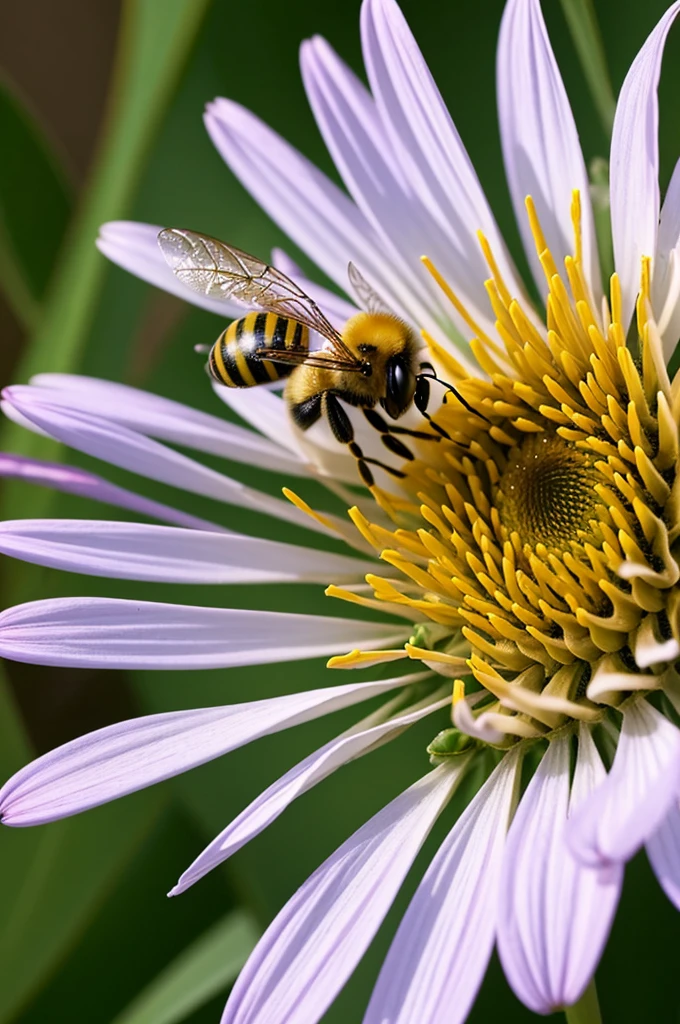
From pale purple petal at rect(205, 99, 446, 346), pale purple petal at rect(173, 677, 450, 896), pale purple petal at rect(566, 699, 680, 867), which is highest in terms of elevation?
pale purple petal at rect(205, 99, 446, 346)

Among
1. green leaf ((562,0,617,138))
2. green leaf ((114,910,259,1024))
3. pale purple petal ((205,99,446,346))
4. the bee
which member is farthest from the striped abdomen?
green leaf ((114,910,259,1024))

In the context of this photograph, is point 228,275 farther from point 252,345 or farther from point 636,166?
point 636,166

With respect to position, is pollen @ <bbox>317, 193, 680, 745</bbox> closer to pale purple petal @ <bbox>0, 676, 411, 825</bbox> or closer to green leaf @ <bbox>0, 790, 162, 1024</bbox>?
pale purple petal @ <bbox>0, 676, 411, 825</bbox>

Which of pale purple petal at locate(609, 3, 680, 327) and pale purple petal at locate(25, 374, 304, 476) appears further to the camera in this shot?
pale purple petal at locate(25, 374, 304, 476)

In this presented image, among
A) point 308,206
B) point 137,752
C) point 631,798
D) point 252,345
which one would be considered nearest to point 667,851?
point 631,798

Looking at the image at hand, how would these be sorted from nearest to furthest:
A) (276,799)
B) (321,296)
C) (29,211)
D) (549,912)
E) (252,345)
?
(549,912)
(276,799)
(252,345)
(321,296)
(29,211)

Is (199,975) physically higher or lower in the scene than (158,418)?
lower
